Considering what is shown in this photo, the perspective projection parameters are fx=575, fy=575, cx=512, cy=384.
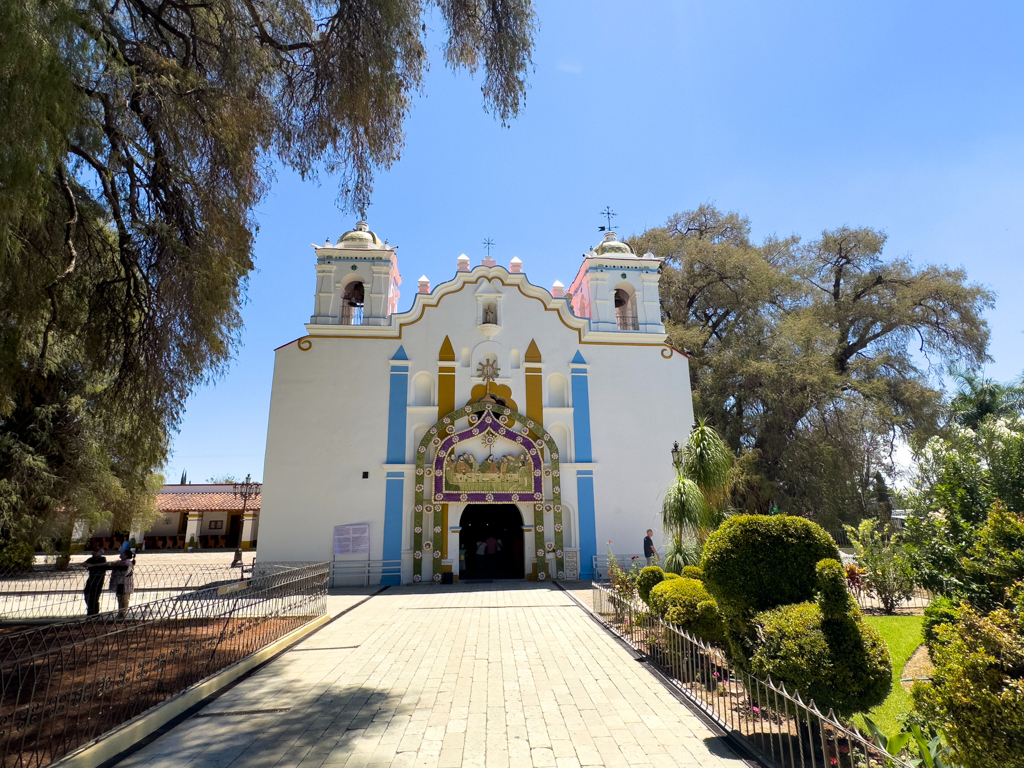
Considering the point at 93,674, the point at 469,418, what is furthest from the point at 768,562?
the point at 469,418

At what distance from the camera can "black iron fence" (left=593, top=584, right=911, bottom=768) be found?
3637mm

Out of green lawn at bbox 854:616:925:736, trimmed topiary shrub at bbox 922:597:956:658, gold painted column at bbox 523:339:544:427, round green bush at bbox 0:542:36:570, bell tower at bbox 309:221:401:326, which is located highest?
bell tower at bbox 309:221:401:326

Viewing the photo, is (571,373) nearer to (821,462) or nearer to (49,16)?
(821,462)

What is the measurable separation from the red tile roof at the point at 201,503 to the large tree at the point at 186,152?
28375 millimetres

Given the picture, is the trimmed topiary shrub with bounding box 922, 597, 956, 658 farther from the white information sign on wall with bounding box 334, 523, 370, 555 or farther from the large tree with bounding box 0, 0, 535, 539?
the white information sign on wall with bounding box 334, 523, 370, 555

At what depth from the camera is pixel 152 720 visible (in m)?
5.01

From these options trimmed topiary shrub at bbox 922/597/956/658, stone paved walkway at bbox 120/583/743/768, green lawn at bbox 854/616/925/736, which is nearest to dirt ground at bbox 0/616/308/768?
stone paved walkway at bbox 120/583/743/768

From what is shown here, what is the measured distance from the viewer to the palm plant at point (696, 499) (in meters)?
10.7

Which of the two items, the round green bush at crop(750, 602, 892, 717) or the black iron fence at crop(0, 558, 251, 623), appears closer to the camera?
the round green bush at crop(750, 602, 892, 717)

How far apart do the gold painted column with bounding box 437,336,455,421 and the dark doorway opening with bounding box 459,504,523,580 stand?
12.0 feet

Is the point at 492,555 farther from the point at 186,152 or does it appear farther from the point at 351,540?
the point at 186,152

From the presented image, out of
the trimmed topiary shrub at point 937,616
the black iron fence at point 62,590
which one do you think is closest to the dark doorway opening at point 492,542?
the black iron fence at point 62,590

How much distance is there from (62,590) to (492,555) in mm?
11260

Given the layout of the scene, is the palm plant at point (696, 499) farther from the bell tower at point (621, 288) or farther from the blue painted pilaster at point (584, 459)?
the bell tower at point (621, 288)
